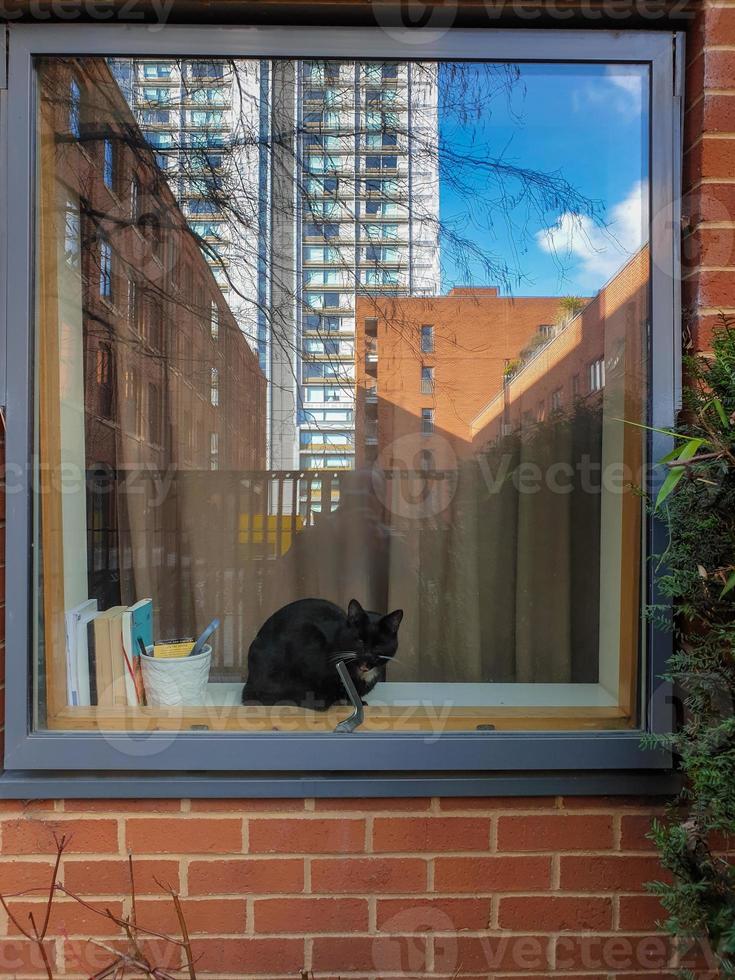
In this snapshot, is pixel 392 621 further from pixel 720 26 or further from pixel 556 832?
pixel 720 26

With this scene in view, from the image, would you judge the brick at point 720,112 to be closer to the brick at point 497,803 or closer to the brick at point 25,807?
the brick at point 497,803

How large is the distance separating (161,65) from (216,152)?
1.20ft

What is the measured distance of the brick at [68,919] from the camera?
54.3 inches

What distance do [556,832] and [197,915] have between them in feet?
2.56

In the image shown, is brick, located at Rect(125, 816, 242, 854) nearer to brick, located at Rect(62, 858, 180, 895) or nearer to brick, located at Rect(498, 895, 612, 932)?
brick, located at Rect(62, 858, 180, 895)

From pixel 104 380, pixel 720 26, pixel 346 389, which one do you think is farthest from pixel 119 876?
pixel 720 26

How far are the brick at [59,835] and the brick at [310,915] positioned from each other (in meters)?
0.35

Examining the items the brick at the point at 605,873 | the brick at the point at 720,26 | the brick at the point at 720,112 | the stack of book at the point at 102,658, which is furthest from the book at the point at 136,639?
the brick at the point at 720,26

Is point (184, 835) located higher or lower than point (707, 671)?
lower

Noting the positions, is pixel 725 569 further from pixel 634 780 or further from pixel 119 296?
pixel 119 296

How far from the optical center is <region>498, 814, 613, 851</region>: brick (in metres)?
1.42

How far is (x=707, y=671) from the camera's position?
3.82ft

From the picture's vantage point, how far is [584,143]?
1748mm

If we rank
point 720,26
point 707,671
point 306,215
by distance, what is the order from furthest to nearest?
point 306,215 < point 720,26 < point 707,671
